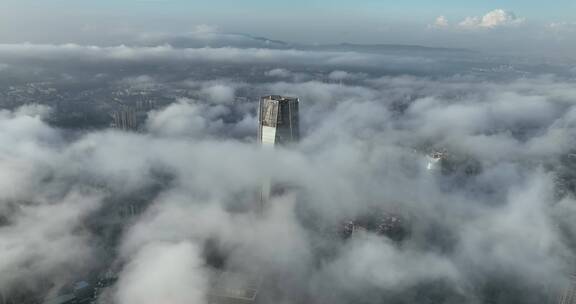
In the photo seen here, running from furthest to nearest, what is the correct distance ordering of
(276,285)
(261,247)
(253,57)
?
(253,57) → (261,247) → (276,285)

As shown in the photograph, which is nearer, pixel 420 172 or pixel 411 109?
pixel 420 172

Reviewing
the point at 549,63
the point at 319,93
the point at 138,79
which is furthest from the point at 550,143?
the point at 138,79

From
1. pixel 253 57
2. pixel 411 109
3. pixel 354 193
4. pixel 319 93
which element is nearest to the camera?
pixel 354 193

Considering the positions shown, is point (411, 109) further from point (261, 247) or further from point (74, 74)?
point (74, 74)

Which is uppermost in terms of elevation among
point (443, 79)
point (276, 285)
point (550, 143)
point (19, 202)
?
point (443, 79)

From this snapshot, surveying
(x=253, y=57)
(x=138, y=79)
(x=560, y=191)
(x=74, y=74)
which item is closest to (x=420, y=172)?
(x=560, y=191)

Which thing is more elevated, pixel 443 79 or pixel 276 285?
pixel 443 79
